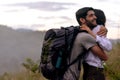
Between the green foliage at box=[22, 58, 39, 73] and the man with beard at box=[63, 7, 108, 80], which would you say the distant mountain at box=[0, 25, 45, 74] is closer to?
the green foliage at box=[22, 58, 39, 73]

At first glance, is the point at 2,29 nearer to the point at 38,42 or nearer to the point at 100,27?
the point at 38,42

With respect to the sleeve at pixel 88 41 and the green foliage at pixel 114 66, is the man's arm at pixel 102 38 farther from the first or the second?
the green foliage at pixel 114 66

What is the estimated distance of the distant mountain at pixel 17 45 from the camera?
30.9 metres

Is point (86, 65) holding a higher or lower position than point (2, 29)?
higher

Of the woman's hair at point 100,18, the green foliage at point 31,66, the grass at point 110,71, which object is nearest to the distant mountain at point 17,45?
the grass at point 110,71

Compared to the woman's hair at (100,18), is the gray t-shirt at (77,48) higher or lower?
lower

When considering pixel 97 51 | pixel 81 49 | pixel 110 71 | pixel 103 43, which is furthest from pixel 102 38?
pixel 110 71

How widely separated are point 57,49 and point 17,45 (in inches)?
1280

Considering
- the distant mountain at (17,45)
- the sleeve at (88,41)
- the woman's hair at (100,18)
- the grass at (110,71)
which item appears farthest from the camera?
the distant mountain at (17,45)

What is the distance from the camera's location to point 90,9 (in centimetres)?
769

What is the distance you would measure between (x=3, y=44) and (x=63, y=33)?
33.0 metres

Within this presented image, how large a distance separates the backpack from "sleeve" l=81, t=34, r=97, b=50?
0.50 ft

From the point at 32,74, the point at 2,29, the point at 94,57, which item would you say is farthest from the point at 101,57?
the point at 2,29

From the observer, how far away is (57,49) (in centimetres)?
736
